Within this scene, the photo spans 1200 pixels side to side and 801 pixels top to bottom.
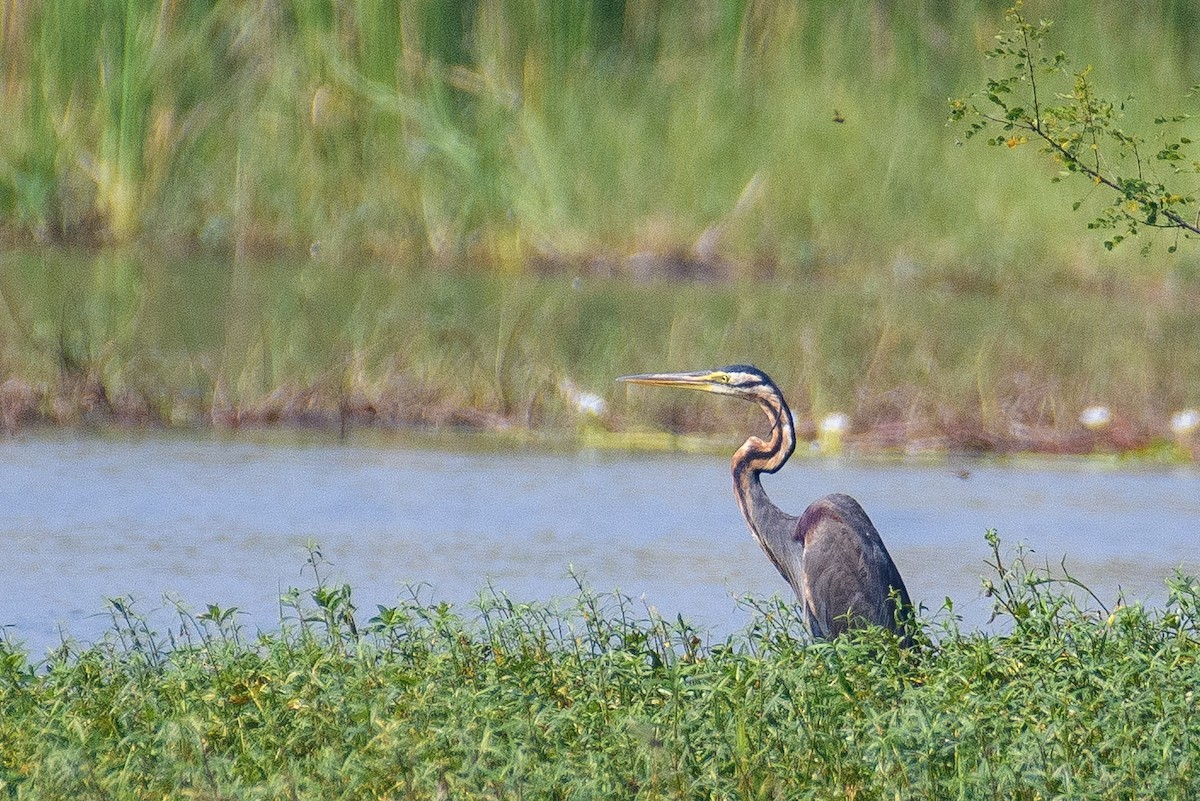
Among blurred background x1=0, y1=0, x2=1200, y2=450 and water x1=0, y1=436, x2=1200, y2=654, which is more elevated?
blurred background x1=0, y1=0, x2=1200, y2=450

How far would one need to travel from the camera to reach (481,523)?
28.9ft

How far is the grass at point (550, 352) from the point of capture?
10.8 metres

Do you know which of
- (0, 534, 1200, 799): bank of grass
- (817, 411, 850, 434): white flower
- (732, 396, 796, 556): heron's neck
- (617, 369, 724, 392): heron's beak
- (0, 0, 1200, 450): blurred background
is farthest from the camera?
(0, 0, 1200, 450): blurred background

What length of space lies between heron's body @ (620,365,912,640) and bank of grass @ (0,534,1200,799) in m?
0.45

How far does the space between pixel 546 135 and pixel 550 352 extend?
145 inches

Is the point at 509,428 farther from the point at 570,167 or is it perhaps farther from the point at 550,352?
the point at 570,167

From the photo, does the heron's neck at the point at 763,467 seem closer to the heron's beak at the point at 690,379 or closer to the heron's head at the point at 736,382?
the heron's head at the point at 736,382

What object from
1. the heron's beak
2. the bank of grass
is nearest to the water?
the heron's beak

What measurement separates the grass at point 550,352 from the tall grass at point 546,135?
49cm

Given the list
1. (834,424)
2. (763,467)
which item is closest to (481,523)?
(763,467)

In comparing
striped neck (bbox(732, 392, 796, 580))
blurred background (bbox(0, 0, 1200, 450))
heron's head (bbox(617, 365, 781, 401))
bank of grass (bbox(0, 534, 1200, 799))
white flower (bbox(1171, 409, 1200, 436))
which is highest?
blurred background (bbox(0, 0, 1200, 450))

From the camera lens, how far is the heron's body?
20.4 ft

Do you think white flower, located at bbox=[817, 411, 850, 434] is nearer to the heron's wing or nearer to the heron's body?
the heron's body

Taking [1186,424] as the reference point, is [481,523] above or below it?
below
